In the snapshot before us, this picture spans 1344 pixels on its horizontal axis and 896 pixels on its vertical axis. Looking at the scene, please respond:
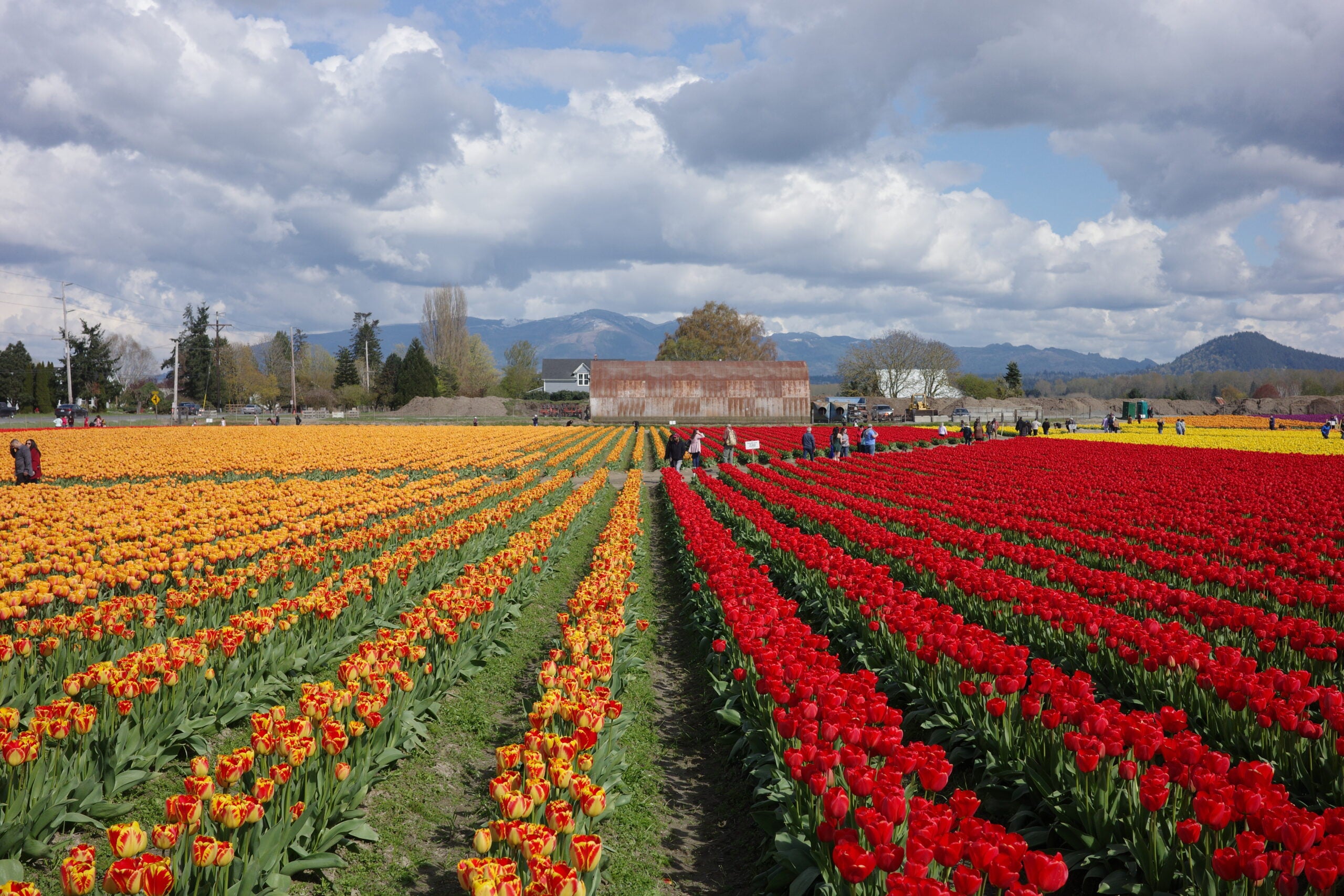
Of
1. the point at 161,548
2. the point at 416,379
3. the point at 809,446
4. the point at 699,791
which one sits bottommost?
the point at 699,791

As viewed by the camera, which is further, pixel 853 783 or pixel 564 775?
pixel 564 775

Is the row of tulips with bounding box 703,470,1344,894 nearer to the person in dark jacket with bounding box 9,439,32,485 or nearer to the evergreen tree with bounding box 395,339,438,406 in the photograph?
the person in dark jacket with bounding box 9,439,32,485

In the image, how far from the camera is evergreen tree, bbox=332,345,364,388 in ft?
377

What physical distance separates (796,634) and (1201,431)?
6930 cm

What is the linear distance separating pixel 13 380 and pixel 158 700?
402ft

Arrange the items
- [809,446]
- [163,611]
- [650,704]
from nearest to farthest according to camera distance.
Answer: [650,704]
[163,611]
[809,446]

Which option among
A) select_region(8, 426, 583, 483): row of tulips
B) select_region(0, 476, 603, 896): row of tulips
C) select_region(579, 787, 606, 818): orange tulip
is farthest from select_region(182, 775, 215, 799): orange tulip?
select_region(8, 426, 583, 483): row of tulips

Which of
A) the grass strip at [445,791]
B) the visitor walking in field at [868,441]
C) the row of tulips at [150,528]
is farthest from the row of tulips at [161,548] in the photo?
the visitor walking in field at [868,441]

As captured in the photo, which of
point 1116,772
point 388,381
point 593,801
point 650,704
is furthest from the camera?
point 388,381

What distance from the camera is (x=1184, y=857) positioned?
12.5 feet

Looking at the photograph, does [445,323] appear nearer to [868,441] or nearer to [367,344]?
[367,344]

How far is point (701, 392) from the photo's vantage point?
81250mm

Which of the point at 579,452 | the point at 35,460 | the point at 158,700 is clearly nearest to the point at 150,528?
the point at 158,700

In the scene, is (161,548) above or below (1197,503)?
above
